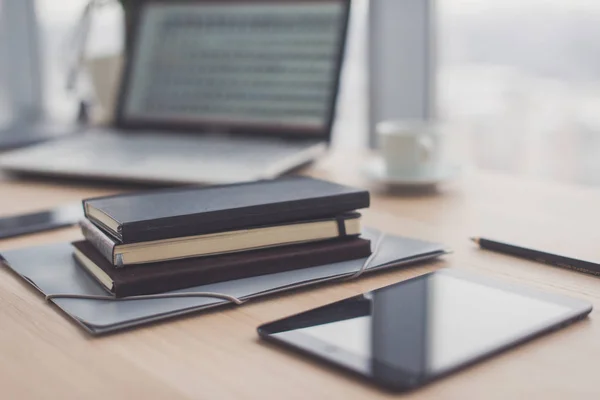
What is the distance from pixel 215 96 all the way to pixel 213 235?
68 cm

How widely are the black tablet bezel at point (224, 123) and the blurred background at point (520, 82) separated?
132 millimetres

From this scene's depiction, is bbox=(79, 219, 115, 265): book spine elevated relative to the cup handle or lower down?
lower down

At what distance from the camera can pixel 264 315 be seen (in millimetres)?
539

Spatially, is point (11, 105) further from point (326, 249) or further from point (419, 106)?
point (326, 249)

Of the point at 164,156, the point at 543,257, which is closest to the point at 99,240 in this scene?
the point at 543,257

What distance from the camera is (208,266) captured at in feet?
1.89

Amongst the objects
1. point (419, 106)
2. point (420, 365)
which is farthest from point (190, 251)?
point (419, 106)

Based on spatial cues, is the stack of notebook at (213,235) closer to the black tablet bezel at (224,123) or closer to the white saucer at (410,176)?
the white saucer at (410,176)

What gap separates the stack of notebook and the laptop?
329 millimetres

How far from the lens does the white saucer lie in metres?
0.95

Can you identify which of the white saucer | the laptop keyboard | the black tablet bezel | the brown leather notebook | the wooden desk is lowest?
the wooden desk

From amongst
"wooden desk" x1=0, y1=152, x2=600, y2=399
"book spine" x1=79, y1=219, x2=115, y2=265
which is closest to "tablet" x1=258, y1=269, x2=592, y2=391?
"wooden desk" x1=0, y1=152, x2=600, y2=399

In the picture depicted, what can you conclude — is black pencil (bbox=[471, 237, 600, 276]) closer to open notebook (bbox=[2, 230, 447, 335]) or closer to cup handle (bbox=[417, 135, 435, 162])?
open notebook (bbox=[2, 230, 447, 335])

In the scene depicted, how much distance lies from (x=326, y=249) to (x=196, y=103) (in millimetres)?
688
